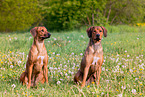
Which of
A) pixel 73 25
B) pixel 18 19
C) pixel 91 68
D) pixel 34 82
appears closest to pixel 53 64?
pixel 34 82

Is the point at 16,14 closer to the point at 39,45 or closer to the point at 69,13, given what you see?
the point at 69,13

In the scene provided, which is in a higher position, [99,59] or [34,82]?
[99,59]

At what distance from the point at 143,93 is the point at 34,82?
258 centimetres

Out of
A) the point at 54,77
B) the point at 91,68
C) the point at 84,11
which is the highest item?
the point at 84,11

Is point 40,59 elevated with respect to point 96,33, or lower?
lower

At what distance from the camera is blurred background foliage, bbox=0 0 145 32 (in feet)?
63.6

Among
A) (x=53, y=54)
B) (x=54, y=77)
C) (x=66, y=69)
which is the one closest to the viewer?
(x=54, y=77)

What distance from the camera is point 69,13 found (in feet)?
63.4

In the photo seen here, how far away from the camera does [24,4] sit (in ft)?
76.2

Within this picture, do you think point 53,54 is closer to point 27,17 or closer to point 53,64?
point 53,64

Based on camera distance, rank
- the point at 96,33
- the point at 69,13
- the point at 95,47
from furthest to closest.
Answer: the point at 69,13 → the point at 95,47 → the point at 96,33

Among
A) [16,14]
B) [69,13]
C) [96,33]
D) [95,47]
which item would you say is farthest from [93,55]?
[16,14]

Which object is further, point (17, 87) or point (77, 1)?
point (77, 1)

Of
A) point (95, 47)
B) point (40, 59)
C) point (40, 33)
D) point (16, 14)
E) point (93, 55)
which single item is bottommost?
point (40, 59)
